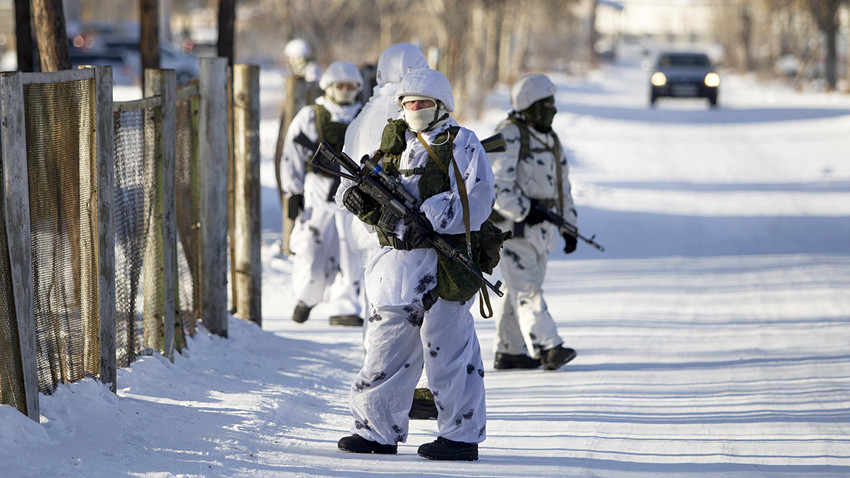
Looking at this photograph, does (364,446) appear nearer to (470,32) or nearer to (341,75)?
(341,75)

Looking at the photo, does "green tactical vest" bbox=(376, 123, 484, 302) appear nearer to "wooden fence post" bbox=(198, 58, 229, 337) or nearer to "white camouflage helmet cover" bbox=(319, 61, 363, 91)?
"wooden fence post" bbox=(198, 58, 229, 337)

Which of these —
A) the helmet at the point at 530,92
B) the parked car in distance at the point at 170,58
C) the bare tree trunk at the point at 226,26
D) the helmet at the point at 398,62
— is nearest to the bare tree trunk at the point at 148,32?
the bare tree trunk at the point at 226,26

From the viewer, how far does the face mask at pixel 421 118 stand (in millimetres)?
4551

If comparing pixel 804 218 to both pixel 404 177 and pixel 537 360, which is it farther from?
pixel 404 177

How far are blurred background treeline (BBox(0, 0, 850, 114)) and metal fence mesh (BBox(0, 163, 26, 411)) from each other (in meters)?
5.76

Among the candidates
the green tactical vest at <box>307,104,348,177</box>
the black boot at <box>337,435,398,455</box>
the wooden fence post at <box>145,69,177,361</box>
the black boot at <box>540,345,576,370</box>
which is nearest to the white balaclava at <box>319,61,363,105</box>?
the green tactical vest at <box>307,104,348,177</box>

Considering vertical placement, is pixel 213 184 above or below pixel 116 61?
below

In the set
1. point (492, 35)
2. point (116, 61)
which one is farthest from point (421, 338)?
point (492, 35)

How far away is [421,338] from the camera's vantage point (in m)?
4.61

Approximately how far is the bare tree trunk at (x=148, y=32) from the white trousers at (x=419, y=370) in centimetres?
540

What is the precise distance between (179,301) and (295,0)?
25.6 metres

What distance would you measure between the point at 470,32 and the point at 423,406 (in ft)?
84.8

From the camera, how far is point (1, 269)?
13.5ft

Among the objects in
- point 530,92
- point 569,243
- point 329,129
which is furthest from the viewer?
point 329,129
